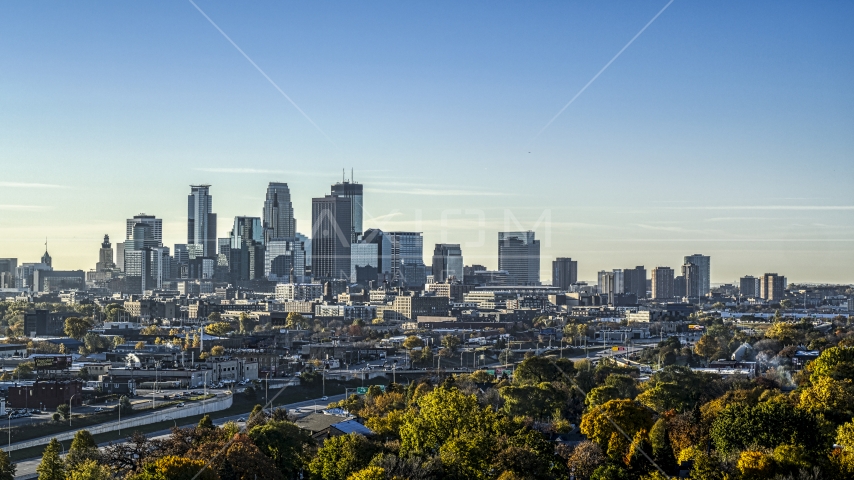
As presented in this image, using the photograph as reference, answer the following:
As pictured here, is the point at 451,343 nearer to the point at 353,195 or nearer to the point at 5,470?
the point at 5,470

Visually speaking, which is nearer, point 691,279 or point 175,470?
point 175,470

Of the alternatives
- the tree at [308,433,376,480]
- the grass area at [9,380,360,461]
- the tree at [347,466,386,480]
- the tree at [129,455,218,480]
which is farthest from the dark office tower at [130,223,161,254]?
the tree at [347,466,386,480]

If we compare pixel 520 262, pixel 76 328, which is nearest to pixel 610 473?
pixel 76 328

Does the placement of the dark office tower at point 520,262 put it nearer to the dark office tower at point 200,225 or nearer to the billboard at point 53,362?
the billboard at point 53,362

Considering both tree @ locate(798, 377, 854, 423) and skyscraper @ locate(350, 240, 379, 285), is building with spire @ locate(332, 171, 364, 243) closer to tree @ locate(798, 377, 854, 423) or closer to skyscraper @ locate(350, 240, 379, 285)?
skyscraper @ locate(350, 240, 379, 285)

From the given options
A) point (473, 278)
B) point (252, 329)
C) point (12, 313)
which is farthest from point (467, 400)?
point (473, 278)

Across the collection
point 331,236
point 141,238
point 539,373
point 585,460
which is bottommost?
point 585,460
